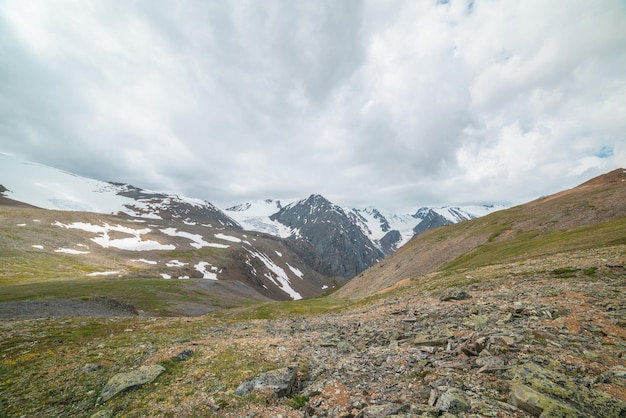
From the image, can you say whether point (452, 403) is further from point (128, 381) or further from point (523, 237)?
point (523, 237)

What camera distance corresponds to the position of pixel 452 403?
10352 millimetres

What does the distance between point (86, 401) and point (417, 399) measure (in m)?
18.1

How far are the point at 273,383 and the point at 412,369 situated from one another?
7.61 meters

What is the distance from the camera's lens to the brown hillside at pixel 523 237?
178 ft

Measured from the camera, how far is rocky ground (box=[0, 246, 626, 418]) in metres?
10.6

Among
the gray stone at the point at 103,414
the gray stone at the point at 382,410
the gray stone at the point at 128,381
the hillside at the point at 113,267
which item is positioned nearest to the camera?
the gray stone at the point at 382,410

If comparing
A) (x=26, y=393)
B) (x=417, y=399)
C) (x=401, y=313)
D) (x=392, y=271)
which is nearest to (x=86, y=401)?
(x=26, y=393)

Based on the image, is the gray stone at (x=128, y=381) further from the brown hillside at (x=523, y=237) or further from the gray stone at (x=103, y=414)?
the brown hillside at (x=523, y=237)

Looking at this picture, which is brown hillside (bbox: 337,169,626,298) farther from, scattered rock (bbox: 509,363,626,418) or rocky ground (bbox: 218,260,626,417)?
scattered rock (bbox: 509,363,626,418)

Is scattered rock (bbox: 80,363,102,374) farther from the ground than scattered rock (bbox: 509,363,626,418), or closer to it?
closer to it

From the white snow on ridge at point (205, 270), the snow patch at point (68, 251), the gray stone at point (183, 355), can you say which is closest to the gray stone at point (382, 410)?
the gray stone at point (183, 355)

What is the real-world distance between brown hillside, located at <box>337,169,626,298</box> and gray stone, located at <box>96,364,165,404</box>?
57.3 meters

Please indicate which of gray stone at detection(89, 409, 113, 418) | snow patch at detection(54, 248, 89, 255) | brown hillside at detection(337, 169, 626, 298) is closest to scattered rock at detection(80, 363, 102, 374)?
gray stone at detection(89, 409, 113, 418)

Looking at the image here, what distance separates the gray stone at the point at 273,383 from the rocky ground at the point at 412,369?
58 mm
